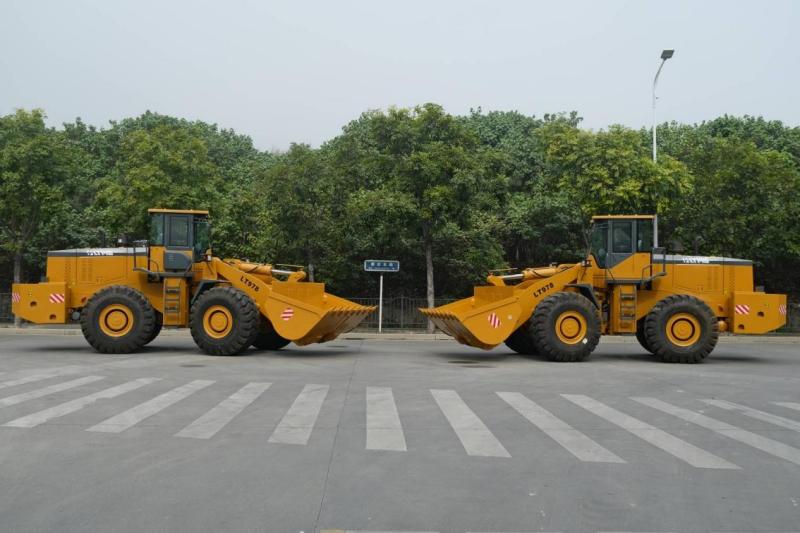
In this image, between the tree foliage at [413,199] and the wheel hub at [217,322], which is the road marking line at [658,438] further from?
the tree foliage at [413,199]

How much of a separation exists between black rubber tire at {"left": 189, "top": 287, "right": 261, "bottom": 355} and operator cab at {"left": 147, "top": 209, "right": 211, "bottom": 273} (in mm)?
1461

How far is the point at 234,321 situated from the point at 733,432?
11.9m

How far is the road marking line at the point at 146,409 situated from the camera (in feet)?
28.3

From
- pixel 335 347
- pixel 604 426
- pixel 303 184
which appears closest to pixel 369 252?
pixel 303 184

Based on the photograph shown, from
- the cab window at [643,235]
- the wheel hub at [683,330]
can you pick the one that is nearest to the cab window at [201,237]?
the cab window at [643,235]

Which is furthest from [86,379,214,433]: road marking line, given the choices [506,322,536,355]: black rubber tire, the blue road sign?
the blue road sign

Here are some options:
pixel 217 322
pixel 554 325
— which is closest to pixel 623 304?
pixel 554 325

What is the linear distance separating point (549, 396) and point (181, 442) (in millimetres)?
6059

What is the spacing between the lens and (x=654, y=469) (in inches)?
274

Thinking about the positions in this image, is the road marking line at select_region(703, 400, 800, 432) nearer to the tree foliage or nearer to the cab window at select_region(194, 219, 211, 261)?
the cab window at select_region(194, 219, 211, 261)

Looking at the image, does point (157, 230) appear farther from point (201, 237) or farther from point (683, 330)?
point (683, 330)

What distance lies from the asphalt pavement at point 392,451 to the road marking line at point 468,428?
3cm

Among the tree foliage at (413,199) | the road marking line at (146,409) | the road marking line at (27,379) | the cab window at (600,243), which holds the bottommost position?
the road marking line at (27,379)

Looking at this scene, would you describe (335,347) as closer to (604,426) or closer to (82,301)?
(82,301)
